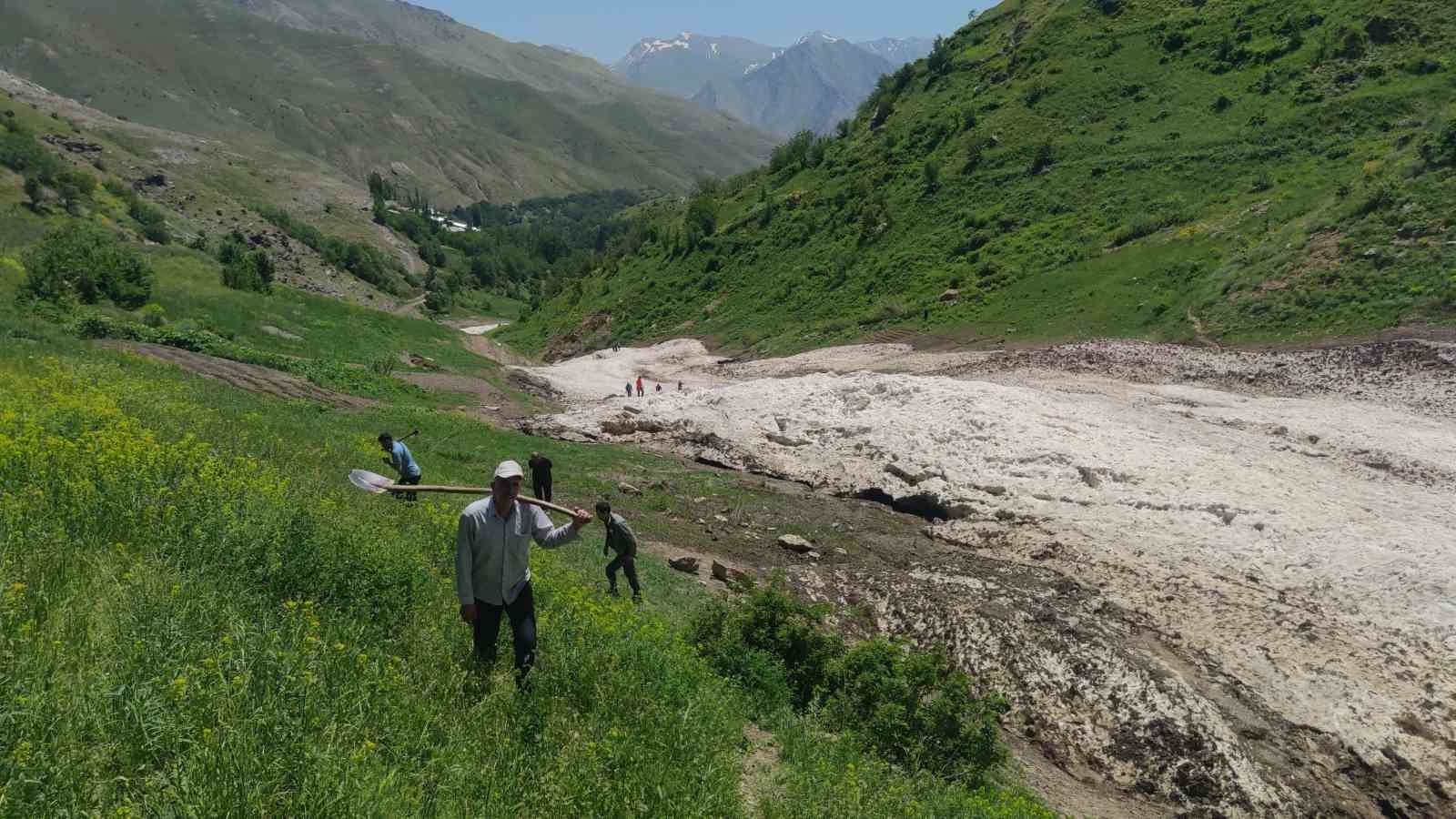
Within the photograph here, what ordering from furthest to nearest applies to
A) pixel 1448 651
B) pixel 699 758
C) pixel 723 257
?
1. pixel 723 257
2. pixel 1448 651
3. pixel 699 758

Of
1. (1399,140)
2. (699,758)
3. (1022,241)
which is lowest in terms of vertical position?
(699,758)

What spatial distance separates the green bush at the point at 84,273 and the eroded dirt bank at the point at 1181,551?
18912 mm

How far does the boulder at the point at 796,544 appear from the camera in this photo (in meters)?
17.7

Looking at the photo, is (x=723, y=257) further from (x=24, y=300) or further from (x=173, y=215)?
(x=173, y=215)

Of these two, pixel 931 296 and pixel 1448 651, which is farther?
pixel 931 296

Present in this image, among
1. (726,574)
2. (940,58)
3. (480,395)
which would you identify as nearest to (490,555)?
(726,574)

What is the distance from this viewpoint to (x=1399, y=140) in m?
40.5

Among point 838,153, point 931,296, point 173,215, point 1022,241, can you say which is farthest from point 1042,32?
point 173,215

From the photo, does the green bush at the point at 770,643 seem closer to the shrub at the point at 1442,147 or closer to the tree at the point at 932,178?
the shrub at the point at 1442,147

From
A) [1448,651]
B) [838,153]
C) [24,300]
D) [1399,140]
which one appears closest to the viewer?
[1448,651]

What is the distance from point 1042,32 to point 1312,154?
3328 cm

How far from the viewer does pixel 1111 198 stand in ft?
164

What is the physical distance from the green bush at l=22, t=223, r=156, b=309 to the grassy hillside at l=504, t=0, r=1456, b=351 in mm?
33990

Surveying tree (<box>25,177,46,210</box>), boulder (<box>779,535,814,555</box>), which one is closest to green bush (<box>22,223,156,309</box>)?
boulder (<box>779,535,814,555</box>)
